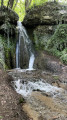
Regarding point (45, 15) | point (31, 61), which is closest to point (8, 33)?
point (31, 61)

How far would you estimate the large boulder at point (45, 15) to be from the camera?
46.0ft

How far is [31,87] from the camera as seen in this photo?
20.1 ft

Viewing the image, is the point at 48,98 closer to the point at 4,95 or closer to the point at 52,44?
the point at 4,95

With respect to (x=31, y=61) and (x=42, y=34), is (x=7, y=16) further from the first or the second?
(x=31, y=61)

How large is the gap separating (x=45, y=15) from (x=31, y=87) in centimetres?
1109

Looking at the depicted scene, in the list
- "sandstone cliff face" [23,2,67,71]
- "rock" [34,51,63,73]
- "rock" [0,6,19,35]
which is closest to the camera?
"rock" [34,51,63,73]

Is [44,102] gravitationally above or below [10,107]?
below

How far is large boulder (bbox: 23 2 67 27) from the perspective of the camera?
14008 mm

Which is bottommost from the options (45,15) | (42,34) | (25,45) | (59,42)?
(25,45)

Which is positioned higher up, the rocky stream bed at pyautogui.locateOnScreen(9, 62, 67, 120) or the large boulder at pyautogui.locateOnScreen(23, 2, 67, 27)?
the large boulder at pyautogui.locateOnScreen(23, 2, 67, 27)

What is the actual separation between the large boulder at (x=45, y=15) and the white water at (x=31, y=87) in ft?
32.6

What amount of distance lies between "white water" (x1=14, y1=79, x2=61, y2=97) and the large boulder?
9933 mm

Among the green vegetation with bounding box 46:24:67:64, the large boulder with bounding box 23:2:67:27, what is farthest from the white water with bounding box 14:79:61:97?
the large boulder with bounding box 23:2:67:27

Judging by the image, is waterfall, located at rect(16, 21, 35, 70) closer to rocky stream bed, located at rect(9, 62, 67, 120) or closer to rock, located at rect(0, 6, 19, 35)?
rock, located at rect(0, 6, 19, 35)
